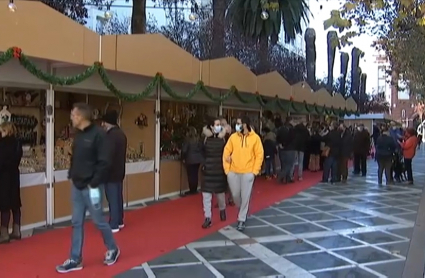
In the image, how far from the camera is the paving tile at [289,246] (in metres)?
6.54

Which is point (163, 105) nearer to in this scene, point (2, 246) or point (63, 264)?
point (2, 246)

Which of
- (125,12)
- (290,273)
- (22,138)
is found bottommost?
(290,273)

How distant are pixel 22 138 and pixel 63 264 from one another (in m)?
3.32

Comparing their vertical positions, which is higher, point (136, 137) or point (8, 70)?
point (8, 70)

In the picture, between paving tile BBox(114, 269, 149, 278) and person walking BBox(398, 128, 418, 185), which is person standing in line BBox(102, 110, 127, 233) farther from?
person walking BBox(398, 128, 418, 185)

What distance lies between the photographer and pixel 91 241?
272 inches

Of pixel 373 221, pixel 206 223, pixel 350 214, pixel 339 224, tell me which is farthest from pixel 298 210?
pixel 206 223

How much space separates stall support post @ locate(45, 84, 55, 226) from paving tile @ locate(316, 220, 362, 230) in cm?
441

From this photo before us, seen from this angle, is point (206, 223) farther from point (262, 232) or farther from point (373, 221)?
point (373, 221)

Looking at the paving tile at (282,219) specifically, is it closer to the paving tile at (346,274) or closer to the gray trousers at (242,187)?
the gray trousers at (242,187)

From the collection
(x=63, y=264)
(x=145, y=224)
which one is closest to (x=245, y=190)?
(x=145, y=224)

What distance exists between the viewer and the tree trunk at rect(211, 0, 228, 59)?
18883 mm

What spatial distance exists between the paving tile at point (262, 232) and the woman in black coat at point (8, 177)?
3325mm

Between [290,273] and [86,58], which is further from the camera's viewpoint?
[86,58]
